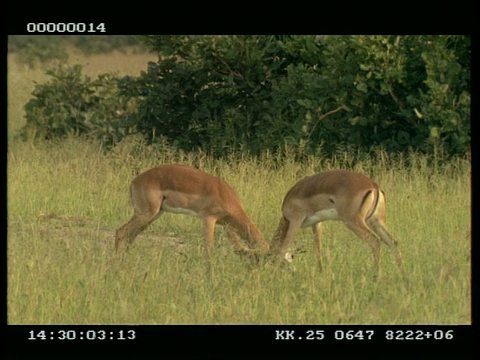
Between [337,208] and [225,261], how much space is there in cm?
85

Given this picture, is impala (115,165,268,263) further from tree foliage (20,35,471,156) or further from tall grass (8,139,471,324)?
tree foliage (20,35,471,156)

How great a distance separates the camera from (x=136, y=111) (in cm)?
1219

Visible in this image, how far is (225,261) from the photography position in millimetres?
6578

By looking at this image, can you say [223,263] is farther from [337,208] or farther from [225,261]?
[337,208]

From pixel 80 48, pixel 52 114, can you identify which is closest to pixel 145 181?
pixel 52 114

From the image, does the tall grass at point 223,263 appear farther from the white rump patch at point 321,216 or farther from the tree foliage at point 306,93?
the tree foliage at point 306,93

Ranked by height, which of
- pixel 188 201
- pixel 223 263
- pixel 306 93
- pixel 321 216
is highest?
pixel 306 93

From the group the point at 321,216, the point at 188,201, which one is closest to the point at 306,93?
the point at 188,201

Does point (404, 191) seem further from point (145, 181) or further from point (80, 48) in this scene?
point (80, 48)

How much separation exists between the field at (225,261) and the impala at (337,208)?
0.18 m

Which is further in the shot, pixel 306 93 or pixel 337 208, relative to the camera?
pixel 306 93

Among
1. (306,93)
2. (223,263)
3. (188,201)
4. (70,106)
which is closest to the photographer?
(223,263)

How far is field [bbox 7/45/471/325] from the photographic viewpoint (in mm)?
5484

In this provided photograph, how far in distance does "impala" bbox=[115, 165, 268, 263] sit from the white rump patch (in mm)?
363
